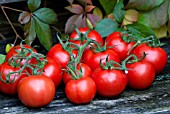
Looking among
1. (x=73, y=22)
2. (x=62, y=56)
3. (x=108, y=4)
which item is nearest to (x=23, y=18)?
(x=73, y=22)

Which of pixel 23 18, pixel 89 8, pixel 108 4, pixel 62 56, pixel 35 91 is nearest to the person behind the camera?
pixel 35 91

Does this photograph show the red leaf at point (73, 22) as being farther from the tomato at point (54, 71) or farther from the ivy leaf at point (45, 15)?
the tomato at point (54, 71)

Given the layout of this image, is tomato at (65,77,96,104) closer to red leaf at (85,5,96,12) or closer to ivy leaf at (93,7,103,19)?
red leaf at (85,5,96,12)

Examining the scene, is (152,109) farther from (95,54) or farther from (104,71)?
(95,54)

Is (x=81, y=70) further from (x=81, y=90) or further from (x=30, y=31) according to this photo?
(x=30, y=31)

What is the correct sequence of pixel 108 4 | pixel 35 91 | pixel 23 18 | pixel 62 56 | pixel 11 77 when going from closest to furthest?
pixel 35 91 → pixel 11 77 → pixel 62 56 → pixel 23 18 → pixel 108 4

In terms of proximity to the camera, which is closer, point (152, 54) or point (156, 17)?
point (152, 54)

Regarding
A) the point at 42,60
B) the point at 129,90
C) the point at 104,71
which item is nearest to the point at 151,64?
the point at 129,90

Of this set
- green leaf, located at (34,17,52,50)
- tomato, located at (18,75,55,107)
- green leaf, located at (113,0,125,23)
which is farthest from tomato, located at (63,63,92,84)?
green leaf, located at (113,0,125,23)
